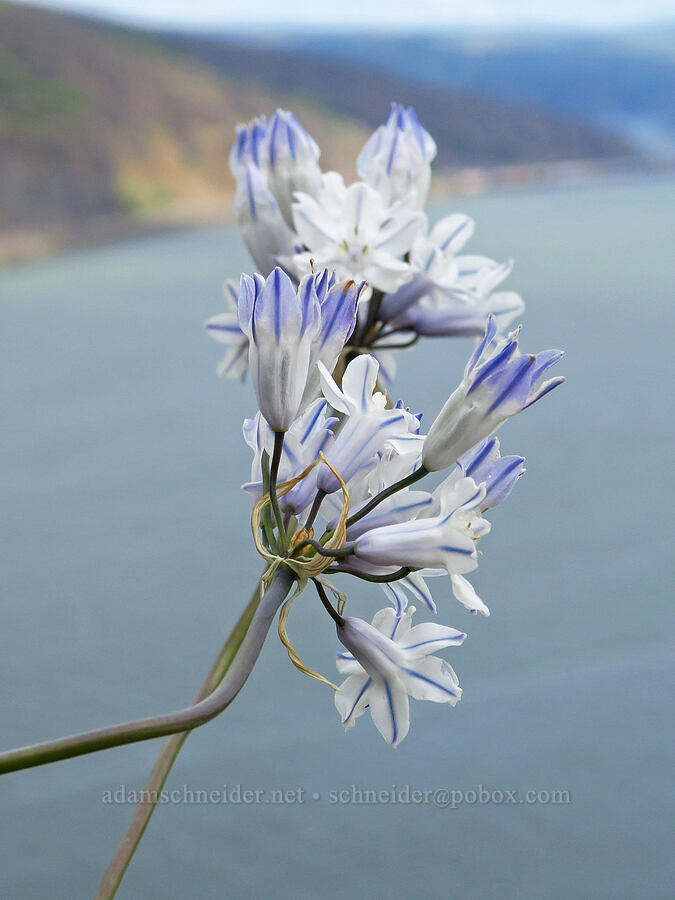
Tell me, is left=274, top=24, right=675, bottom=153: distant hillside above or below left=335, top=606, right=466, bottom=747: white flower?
above

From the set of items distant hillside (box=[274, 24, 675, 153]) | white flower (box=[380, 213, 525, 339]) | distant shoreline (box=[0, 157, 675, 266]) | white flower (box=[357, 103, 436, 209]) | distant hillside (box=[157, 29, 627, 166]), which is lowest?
white flower (box=[380, 213, 525, 339])

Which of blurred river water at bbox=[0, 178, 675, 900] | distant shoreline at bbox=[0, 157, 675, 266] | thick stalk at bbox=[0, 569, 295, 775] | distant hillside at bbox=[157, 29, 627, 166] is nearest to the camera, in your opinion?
thick stalk at bbox=[0, 569, 295, 775]

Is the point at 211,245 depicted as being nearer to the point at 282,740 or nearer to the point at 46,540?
the point at 46,540

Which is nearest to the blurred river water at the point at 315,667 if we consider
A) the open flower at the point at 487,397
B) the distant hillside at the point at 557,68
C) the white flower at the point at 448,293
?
the white flower at the point at 448,293

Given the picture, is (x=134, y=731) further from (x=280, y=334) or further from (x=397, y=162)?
(x=397, y=162)

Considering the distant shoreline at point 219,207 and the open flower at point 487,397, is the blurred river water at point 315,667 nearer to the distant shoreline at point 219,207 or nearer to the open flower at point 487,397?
the open flower at point 487,397

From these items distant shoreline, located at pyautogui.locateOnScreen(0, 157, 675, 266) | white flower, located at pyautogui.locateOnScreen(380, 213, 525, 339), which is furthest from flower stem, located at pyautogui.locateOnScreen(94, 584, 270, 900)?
distant shoreline, located at pyautogui.locateOnScreen(0, 157, 675, 266)

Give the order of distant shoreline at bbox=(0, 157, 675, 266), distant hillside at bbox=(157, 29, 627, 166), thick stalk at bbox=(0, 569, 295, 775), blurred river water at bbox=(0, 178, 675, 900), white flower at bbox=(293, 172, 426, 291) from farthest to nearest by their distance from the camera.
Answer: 1. distant hillside at bbox=(157, 29, 627, 166)
2. distant shoreline at bbox=(0, 157, 675, 266)
3. blurred river water at bbox=(0, 178, 675, 900)
4. white flower at bbox=(293, 172, 426, 291)
5. thick stalk at bbox=(0, 569, 295, 775)

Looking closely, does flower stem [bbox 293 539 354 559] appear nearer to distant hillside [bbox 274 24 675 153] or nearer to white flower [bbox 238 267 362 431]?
white flower [bbox 238 267 362 431]
